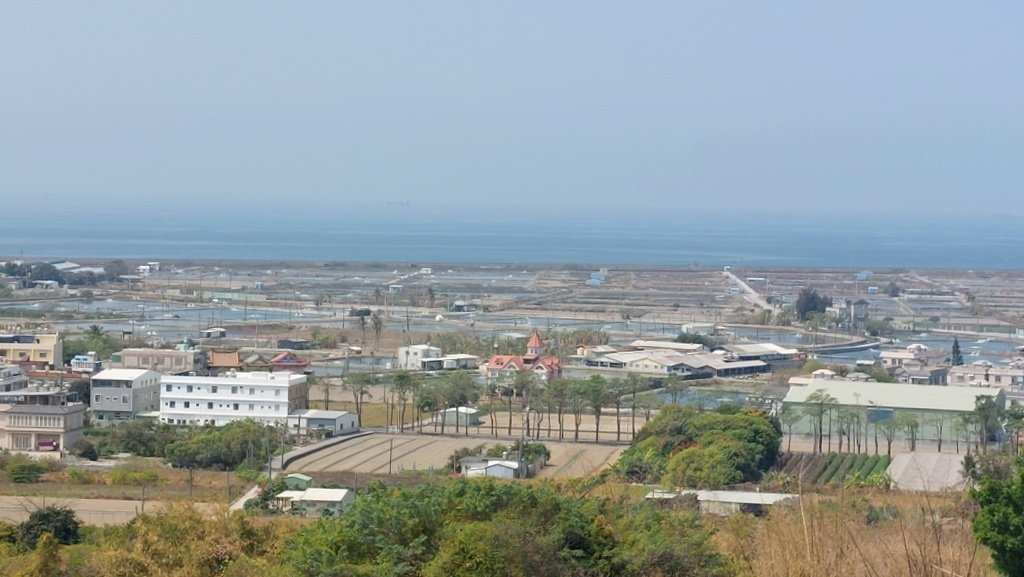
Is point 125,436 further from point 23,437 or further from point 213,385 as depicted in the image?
point 213,385

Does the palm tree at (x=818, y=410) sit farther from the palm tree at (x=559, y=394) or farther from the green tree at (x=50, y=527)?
the green tree at (x=50, y=527)

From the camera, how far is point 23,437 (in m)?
22.1

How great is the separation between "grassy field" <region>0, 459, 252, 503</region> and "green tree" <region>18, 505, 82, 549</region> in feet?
7.95

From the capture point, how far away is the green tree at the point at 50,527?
13.7m

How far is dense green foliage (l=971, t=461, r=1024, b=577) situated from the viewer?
22.2ft

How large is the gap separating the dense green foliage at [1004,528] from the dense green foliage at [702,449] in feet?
38.3

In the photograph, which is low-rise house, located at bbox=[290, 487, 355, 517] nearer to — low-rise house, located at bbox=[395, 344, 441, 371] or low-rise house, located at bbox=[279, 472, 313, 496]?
low-rise house, located at bbox=[279, 472, 313, 496]

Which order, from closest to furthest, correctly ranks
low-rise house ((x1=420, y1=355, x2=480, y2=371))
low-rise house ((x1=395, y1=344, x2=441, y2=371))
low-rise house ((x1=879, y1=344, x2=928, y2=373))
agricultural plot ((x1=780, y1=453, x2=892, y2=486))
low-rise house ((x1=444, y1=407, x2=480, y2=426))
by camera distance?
1. agricultural plot ((x1=780, y1=453, x2=892, y2=486))
2. low-rise house ((x1=444, y1=407, x2=480, y2=426))
3. low-rise house ((x1=420, y1=355, x2=480, y2=371))
4. low-rise house ((x1=395, y1=344, x2=441, y2=371))
5. low-rise house ((x1=879, y1=344, x2=928, y2=373))

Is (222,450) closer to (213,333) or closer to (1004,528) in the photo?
(1004,528)

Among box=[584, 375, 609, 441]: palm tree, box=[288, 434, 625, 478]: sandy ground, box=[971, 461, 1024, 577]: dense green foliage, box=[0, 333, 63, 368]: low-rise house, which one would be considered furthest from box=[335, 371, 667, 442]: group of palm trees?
box=[971, 461, 1024, 577]: dense green foliage

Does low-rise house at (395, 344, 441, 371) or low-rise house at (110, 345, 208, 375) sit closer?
low-rise house at (110, 345, 208, 375)

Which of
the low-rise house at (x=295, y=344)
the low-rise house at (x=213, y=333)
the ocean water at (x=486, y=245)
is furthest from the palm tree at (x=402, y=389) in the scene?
the ocean water at (x=486, y=245)

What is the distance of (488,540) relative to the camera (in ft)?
28.4

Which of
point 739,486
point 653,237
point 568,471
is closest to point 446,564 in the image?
point 739,486
